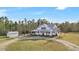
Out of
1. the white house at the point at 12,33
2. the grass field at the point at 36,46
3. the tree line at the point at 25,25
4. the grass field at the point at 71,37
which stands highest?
the tree line at the point at 25,25

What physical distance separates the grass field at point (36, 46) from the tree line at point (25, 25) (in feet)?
0.31

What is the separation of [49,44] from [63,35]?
5.1 inches

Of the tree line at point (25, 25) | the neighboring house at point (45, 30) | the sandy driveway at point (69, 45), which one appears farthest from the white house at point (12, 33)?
the sandy driveway at point (69, 45)

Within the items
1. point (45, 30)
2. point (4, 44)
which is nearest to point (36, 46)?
point (45, 30)

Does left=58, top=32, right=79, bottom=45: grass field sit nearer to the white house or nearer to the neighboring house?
the neighboring house

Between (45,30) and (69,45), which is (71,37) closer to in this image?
(69,45)

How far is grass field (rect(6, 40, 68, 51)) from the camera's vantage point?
497cm

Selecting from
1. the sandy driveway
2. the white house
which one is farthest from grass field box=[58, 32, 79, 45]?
the white house

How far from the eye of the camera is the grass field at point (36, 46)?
497cm

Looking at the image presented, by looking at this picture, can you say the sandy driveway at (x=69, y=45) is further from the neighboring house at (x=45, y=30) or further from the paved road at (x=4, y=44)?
the paved road at (x=4, y=44)
